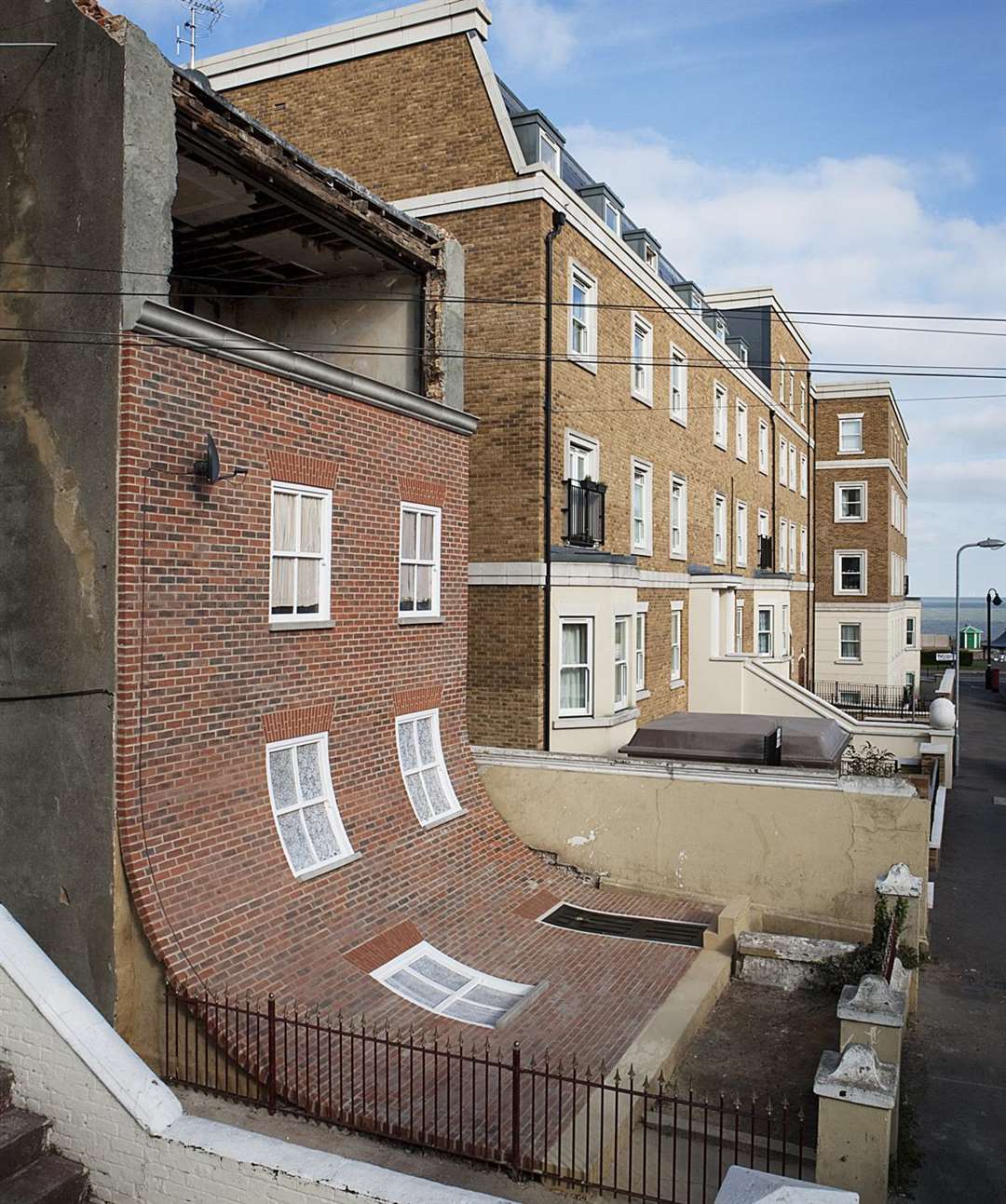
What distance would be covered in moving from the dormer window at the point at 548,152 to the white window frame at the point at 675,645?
10.9 metres

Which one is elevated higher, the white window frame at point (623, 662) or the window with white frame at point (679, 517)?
the window with white frame at point (679, 517)

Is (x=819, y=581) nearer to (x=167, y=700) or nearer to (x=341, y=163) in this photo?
(x=341, y=163)

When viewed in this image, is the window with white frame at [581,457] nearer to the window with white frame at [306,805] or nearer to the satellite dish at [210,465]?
the window with white frame at [306,805]

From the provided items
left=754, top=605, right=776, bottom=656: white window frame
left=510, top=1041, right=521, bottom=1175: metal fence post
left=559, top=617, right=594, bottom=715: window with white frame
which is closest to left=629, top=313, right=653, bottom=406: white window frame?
left=559, top=617, right=594, bottom=715: window with white frame

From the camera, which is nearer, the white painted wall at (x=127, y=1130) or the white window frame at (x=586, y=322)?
the white painted wall at (x=127, y=1130)

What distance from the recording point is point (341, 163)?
19.9 m

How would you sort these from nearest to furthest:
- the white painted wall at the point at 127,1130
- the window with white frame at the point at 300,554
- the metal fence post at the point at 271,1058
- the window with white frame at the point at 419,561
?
the white painted wall at the point at 127,1130
the metal fence post at the point at 271,1058
the window with white frame at the point at 300,554
the window with white frame at the point at 419,561

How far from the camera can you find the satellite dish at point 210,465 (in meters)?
10.6

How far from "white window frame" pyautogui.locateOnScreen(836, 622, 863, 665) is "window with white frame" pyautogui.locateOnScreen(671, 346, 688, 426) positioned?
22.9 m

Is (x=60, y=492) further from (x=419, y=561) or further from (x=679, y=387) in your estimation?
(x=679, y=387)

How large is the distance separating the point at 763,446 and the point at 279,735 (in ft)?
86.9

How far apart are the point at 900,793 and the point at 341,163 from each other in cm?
1554

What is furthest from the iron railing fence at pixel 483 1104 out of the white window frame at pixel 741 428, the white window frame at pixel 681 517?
the white window frame at pixel 741 428

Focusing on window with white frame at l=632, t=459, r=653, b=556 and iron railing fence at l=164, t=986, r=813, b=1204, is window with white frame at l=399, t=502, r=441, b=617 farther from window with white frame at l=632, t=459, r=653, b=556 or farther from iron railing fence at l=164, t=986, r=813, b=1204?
window with white frame at l=632, t=459, r=653, b=556
